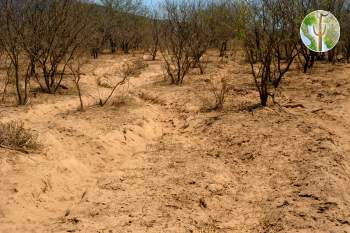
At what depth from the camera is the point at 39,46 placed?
989 centimetres

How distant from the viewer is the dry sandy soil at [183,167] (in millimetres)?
4543

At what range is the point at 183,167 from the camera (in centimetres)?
598

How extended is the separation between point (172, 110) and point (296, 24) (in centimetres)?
334

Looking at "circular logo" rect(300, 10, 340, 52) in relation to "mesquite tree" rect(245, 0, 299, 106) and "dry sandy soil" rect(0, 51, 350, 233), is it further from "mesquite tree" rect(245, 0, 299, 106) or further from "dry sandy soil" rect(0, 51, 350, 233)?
"dry sandy soil" rect(0, 51, 350, 233)

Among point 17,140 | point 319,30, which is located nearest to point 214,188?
point 17,140

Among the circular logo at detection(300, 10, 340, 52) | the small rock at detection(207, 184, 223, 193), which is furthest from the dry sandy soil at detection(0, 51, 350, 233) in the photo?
the circular logo at detection(300, 10, 340, 52)

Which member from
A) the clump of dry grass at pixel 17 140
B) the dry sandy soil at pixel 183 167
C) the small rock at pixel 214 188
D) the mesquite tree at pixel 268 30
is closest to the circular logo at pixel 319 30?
the mesquite tree at pixel 268 30

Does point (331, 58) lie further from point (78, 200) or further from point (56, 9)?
point (78, 200)

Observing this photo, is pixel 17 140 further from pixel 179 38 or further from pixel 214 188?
pixel 179 38

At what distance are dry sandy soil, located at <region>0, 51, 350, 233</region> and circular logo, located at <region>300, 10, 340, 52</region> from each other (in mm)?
1773

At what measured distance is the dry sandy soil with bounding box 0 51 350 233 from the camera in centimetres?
454

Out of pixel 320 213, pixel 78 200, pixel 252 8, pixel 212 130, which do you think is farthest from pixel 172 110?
pixel 320 213

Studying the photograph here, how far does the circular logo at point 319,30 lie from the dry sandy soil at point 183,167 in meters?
1.77

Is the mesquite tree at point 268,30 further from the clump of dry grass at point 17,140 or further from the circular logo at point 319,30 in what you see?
the clump of dry grass at point 17,140
